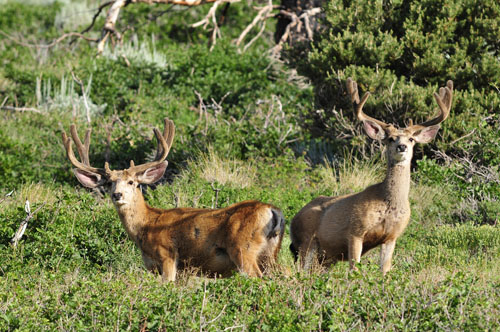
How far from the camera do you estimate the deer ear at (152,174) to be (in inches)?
357

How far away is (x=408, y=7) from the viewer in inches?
515

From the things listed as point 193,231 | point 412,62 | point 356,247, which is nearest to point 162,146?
point 193,231

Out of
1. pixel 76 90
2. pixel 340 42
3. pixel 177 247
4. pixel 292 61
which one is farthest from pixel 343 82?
pixel 76 90

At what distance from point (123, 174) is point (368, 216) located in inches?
106

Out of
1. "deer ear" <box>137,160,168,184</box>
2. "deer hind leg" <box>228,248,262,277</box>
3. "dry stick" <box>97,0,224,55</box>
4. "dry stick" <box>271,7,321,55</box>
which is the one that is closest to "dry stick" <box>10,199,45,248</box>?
"deer ear" <box>137,160,168,184</box>

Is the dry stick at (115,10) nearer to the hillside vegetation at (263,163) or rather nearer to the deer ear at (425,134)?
the hillside vegetation at (263,163)

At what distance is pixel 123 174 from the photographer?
888 cm

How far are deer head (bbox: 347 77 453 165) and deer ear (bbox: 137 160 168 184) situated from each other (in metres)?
2.23

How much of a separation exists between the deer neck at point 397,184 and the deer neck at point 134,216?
2.53m

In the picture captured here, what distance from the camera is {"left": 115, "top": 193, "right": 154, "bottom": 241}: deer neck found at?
864 centimetres

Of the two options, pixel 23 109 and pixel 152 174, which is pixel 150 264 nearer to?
pixel 152 174

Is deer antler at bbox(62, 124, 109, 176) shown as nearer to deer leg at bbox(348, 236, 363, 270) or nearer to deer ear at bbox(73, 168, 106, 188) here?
deer ear at bbox(73, 168, 106, 188)

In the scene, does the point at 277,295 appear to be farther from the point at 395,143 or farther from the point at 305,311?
the point at 395,143

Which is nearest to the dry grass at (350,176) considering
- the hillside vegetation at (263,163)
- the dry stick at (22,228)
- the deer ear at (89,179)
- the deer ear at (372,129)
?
the hillside vegetation at (263,163)
